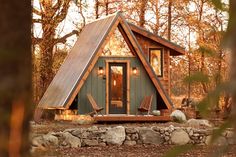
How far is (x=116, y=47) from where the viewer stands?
18.1 metres

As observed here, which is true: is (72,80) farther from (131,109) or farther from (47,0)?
(47,0)

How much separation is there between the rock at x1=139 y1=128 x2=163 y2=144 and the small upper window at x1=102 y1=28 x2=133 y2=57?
3.67 metres

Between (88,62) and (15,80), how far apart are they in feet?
54.3

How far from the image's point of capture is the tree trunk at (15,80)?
1168 mm

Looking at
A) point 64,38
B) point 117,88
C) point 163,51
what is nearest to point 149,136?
point 117,88

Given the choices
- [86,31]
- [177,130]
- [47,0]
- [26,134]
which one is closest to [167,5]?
[47,0]

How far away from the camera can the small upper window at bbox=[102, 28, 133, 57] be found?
58.9ft

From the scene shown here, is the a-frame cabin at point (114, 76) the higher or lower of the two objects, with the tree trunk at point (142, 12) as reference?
lower

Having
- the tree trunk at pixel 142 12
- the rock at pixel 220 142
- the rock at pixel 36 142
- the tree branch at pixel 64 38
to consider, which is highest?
the tree trunk at pixel 142 12

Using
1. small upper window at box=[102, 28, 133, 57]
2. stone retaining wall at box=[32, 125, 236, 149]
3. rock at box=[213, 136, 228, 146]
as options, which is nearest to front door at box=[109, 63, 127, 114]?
small upper window at box=[102, 28, 133, 57]

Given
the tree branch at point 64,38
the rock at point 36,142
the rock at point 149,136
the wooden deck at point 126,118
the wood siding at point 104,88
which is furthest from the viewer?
the tree branch at point 64,38

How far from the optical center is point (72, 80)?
18.2 m

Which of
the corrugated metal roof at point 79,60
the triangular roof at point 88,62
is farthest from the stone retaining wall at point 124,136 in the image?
the triangular roof at point 88,62

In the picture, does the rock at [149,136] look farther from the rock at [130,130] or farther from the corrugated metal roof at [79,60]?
the corrugated metal roof at [79,60]
